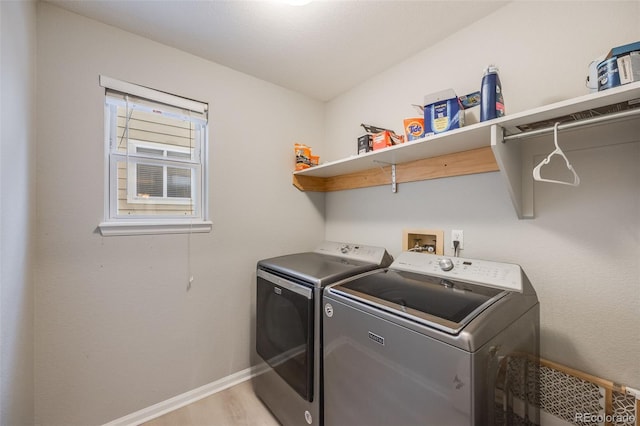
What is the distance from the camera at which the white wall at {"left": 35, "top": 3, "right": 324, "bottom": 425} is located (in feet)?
4.45

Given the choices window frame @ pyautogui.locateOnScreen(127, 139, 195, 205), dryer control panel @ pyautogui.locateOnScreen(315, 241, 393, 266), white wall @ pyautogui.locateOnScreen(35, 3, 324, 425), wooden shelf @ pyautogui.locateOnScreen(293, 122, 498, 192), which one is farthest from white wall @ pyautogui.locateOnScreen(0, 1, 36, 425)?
dryer control panel @ pyautogui.locateOnScreen(315, 241, 393, 266)

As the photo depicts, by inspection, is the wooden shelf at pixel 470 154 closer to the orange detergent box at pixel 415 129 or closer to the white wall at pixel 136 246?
the orange detergent box at pixel 415 129

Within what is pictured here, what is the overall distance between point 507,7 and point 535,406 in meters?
1.91

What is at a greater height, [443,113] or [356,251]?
[443,113]

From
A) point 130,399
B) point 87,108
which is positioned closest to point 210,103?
point 87,108

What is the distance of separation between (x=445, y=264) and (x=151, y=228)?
174 cm

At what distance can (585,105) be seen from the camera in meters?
0.88

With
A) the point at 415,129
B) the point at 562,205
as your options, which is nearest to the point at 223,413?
the point at 415,129

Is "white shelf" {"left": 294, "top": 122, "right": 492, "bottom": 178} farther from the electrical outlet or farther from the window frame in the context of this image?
the window frame

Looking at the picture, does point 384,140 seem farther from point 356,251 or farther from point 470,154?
point 356,251

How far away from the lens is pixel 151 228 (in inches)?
63.5

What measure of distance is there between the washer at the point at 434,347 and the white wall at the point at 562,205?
13 centimetres

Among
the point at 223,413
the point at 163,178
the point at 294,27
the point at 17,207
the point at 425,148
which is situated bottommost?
the point at 223,413

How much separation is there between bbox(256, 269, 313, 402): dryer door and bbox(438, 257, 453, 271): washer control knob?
0.71m
